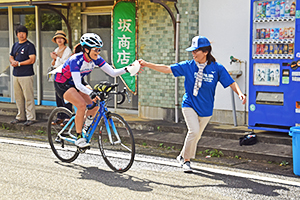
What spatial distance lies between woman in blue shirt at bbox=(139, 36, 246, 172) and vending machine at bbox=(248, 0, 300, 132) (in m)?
2.09

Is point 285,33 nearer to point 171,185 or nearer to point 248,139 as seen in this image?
point 248,139

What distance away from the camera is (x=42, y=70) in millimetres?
12453

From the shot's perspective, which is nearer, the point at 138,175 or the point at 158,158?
the point at 138,175

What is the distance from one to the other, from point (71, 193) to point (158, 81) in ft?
16.5

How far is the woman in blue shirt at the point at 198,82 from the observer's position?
631cm

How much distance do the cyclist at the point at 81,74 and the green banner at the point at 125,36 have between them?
3.91 meters

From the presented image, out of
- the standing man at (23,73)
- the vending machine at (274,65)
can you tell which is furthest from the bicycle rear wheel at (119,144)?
A: the standing man at (23,73)

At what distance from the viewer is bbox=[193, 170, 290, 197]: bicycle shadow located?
18.6ft

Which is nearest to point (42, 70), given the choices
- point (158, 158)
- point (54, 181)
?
point (158, 158)

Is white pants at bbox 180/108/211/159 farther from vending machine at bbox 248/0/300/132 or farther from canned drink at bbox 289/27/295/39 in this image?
canned drink at bbox 289/27/295/39

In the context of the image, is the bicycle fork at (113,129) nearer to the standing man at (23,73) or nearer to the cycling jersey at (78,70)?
the cycling jersey at (78,70)

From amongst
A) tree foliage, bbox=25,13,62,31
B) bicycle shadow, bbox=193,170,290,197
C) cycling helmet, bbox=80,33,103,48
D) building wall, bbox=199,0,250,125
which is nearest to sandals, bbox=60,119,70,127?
cycling helmet, bbox=80,33,103,48

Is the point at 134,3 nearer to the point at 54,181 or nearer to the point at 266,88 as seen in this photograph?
the point at 266,88

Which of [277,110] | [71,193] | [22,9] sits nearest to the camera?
[71,193]
